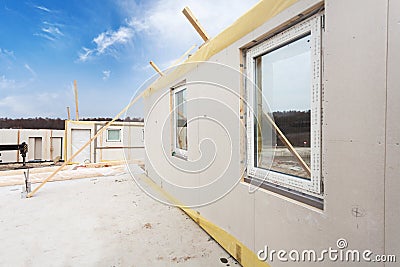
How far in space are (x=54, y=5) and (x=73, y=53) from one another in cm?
274

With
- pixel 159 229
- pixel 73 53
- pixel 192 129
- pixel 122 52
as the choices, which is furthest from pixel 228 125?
pixel 73 53

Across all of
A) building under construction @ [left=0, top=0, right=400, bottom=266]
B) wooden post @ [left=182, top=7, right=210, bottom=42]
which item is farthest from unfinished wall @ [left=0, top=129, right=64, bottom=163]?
wooden post @ [left=182, top=7, right=210, bottom=42]

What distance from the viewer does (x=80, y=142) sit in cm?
989

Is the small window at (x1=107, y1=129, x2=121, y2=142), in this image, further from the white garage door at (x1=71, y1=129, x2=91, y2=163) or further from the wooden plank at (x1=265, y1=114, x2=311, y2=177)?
the wooden plank at (x1=265, y1=114, x2=311, y2=177)

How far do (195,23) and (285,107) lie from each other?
168cm

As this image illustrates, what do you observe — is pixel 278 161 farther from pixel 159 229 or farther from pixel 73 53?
pixel 73 53

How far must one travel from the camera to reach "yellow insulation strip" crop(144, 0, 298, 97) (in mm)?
1597

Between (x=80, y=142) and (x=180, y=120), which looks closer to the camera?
(x=180, y=120)

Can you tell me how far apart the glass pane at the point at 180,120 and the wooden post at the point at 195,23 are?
998 mm

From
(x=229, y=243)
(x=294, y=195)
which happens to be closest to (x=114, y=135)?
(x=229, y=243)

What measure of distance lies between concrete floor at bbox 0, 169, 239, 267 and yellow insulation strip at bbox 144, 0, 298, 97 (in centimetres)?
219

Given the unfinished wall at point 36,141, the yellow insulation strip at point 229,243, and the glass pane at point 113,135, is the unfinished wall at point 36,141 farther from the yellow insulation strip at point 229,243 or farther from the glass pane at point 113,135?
the yellow insulation strip at point 229,243

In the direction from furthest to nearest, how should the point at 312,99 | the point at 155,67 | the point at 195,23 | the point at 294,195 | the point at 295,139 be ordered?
the point at 155,67, the point at 195,23, the point at 295,139, the point at 294,195, the point at 312,99

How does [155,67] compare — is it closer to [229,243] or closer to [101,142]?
[229,243]
